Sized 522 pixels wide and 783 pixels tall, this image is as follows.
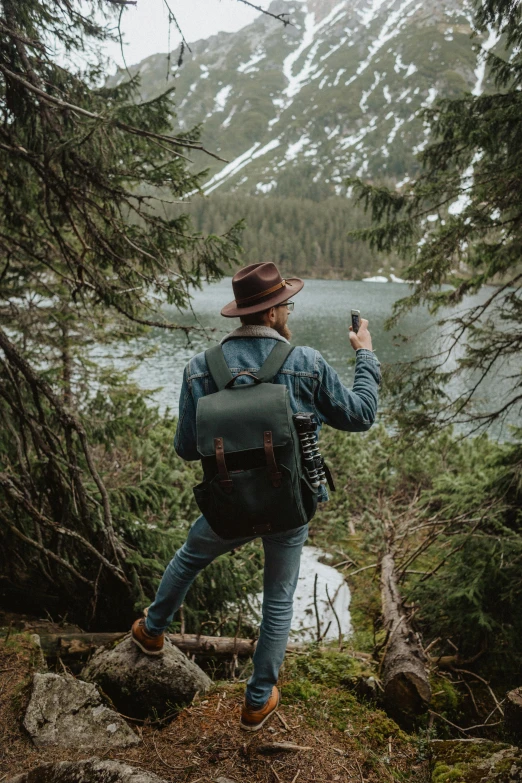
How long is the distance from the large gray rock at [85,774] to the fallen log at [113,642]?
127cm

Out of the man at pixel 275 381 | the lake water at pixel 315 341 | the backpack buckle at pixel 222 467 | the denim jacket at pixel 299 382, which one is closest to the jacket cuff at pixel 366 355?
the man at pixel 275 381

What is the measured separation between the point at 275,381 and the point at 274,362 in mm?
82

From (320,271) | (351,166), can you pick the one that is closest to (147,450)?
(320,271)

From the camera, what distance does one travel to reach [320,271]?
295 ft

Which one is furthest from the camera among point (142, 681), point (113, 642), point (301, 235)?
point (301, 235)

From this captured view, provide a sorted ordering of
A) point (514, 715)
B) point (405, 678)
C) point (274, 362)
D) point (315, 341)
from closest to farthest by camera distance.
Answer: point (274, 362), point (514, 715), point (405, 678), point (315, 341)

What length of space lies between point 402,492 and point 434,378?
5468mm

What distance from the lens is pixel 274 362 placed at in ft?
6.78

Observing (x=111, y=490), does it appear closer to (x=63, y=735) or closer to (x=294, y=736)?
(x=63, y=735)

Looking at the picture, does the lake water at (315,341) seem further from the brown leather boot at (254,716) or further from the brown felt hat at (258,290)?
the brown leather boot at (254,716)

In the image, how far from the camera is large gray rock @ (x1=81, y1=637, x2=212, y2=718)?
9.25 feet

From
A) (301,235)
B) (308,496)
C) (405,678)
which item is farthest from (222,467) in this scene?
(301,235)

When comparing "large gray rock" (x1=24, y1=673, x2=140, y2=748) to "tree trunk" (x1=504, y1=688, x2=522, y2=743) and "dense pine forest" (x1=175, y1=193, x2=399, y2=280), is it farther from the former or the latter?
"dense pine forest" (x1=175, y1=193, x2=399, y2=280)

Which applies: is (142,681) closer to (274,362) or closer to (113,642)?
(113,642)
